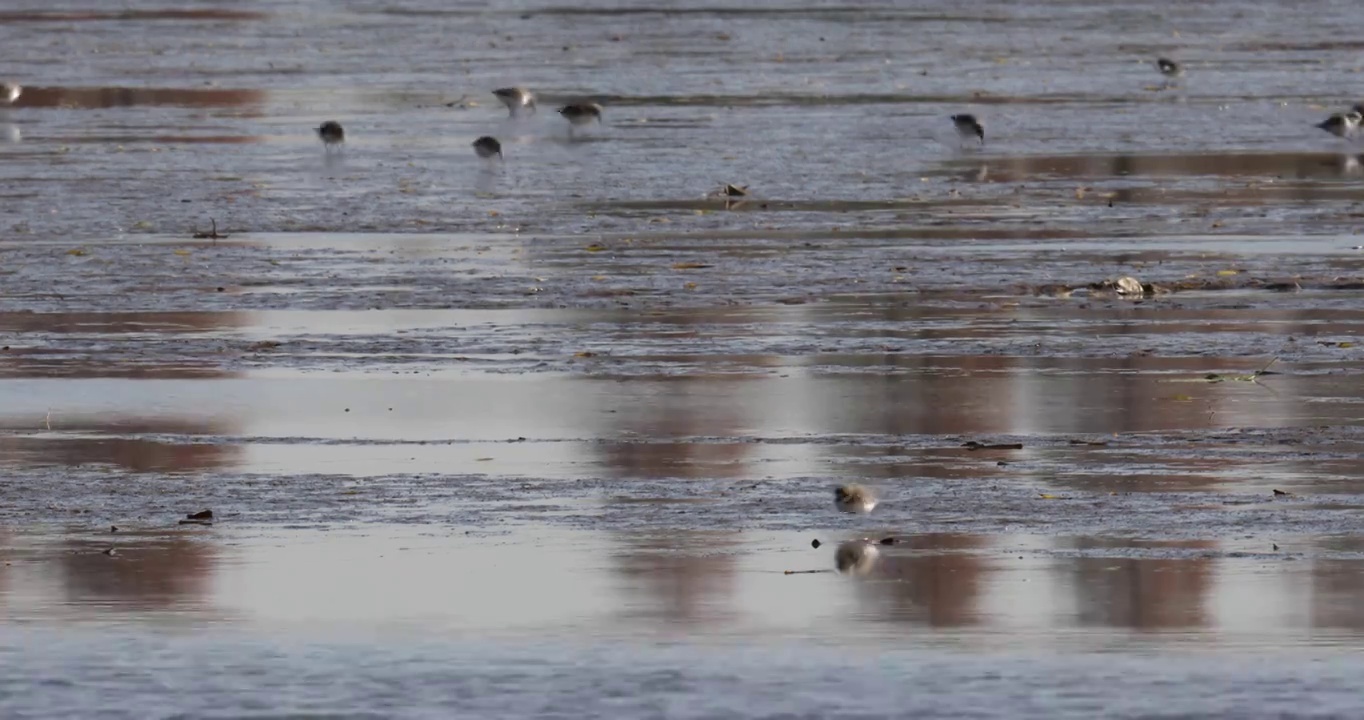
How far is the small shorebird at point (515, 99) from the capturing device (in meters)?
25.9

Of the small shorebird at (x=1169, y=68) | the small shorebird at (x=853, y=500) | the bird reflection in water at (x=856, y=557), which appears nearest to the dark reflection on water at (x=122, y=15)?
the small shorebird at (x=1169, y=68)

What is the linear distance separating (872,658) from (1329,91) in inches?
853

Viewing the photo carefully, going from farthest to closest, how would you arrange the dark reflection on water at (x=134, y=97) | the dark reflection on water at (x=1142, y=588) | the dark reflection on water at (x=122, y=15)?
the dark reflection on water at (x=122, y=15) → the dark reflection on water at (x=134, y=97) → the dark reflection on water at (x=1142, y=588)

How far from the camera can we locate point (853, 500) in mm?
9531

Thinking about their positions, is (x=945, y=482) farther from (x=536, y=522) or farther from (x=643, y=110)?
(x=643, y=110)

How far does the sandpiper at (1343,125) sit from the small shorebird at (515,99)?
664cm

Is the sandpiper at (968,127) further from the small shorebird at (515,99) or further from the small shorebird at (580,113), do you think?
the small shorebird at (515,99)

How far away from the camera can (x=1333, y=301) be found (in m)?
14.5

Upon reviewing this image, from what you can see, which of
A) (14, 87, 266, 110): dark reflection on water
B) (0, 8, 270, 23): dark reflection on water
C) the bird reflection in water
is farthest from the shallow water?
(0, 8, 270, 23): dark reflection on water

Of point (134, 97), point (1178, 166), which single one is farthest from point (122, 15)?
point (1178, 166)

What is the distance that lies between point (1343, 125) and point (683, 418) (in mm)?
13265

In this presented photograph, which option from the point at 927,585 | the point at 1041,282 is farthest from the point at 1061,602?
the point at 1041,282

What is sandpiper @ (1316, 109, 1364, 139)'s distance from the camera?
2350 centimetres

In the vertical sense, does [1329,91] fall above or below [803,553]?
above
